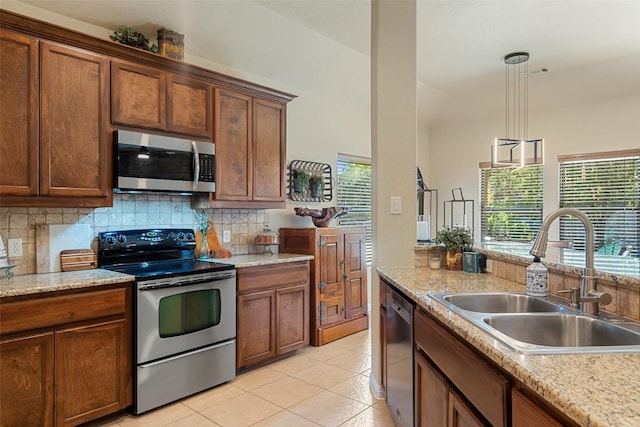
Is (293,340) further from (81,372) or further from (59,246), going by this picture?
(59,246)

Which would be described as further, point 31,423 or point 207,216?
point 207,216

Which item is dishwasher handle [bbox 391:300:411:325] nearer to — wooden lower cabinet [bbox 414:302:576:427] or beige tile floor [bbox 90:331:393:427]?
wooden lower cabinet [bbox 414:302:576:427]

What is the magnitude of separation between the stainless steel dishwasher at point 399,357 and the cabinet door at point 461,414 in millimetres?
525

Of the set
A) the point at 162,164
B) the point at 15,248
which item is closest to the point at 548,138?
the point at 162,164

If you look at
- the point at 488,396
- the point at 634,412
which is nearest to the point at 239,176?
the point at 488,396

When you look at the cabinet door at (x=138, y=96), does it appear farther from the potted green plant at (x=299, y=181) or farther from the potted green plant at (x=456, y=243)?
the potted green plant at (x=456, y=243)

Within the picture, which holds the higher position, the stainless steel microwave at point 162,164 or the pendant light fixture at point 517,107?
the pendant light fixture at point 517,107

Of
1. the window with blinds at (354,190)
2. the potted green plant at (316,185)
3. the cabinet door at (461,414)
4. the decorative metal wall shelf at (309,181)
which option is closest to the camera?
the cabinet door at (461,414)

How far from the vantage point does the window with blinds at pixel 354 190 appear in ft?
16.4

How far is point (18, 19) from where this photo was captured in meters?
2.26

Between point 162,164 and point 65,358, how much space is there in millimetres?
1385

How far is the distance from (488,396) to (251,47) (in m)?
3.39

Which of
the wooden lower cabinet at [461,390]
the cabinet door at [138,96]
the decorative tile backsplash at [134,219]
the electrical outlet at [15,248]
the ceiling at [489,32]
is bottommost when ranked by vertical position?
the wooden lower cabinet at [461,390]

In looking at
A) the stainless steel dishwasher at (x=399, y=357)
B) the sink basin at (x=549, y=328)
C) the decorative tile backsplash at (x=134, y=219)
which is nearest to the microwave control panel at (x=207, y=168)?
the decorative tile backsplash at (x=134, y=219)
